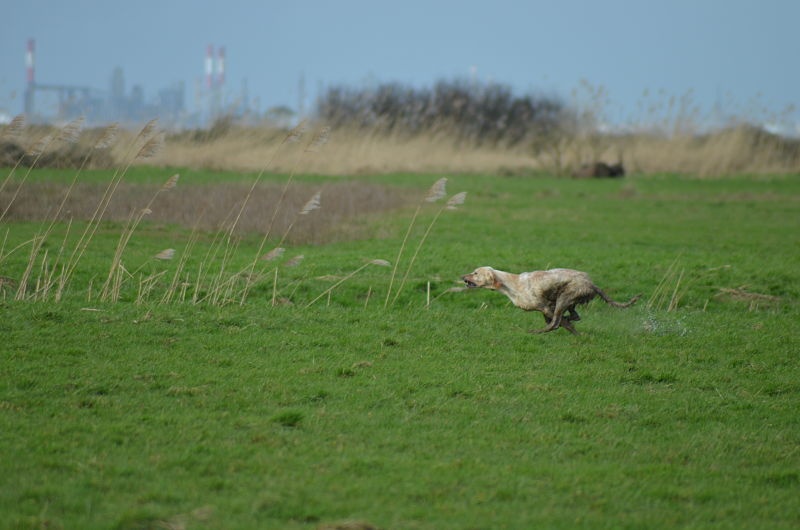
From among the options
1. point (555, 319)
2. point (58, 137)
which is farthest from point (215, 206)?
point (555, 319)

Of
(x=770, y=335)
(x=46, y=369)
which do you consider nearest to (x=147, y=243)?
(x=46, y=369)

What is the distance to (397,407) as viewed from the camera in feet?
22.9

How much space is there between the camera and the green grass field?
5238 mm

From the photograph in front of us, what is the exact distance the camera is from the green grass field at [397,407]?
5238mm

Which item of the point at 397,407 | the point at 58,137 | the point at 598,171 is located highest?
the point at 58,137

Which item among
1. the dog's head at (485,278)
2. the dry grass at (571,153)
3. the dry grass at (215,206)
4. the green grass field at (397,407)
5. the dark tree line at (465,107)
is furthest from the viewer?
the dark tree line at (465,107)

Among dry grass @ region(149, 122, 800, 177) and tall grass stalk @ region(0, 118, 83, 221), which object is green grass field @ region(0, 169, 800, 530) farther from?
dry grass @ region(149, 122, 800, 177)

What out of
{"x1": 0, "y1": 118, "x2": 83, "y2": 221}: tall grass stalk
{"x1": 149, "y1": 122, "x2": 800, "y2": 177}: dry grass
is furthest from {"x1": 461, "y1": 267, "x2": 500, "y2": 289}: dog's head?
{"x1": 149, "y1": 122, "x2": 800, "y2": 177}: dry grass

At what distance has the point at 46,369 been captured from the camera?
7.54m

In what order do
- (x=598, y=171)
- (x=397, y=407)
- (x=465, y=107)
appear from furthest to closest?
(x=465, y=107)
(x=598, y=171)
(x=397, y=407)

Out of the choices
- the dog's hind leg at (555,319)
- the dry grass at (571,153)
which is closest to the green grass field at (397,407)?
the dog's hind leg at (555,319)

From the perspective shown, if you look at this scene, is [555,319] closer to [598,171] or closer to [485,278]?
[485,278]

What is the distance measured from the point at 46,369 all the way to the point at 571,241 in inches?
445

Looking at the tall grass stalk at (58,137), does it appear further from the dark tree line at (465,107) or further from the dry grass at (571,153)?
the dark tree line at (465,107)
